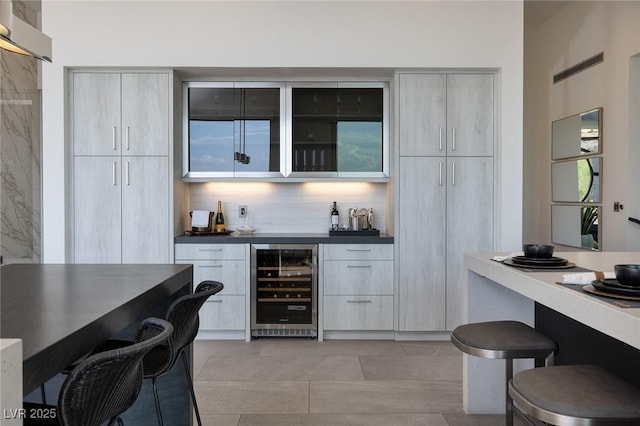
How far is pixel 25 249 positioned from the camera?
5.04 m

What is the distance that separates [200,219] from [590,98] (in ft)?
14.3

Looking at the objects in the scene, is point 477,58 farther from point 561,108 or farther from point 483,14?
point 561,108

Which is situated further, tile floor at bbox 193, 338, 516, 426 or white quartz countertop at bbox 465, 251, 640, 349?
tile floor at bbox 193, 338, 516, 426

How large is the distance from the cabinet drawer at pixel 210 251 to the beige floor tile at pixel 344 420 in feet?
5.66

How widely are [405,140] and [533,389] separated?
304 centimetres

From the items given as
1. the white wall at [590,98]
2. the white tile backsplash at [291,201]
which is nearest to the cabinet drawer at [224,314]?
the white tile backsplash at [291,201]

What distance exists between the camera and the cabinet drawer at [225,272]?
13.8 feet

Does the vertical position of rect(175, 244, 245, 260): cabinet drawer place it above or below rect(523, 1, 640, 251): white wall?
below

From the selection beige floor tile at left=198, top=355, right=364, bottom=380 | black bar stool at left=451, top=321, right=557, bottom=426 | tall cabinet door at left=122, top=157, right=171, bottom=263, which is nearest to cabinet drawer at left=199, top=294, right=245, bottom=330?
beige floor tile at left=198, top=355, right=364, bottom=380

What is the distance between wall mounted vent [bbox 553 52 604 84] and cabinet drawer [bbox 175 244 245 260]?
4.20 m

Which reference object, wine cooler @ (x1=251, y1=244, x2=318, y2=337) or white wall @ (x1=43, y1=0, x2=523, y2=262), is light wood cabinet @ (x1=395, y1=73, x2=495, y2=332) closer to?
white wall @ (x1=43, y1=0, x2=523, y2=262)

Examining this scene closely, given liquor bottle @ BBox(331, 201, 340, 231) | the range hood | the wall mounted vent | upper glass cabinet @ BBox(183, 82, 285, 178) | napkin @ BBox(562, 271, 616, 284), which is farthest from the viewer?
the wall mounted vent

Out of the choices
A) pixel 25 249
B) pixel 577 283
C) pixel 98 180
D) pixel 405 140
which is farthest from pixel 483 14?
pixel 25 249

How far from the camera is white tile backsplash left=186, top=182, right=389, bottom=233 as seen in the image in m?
4.79
